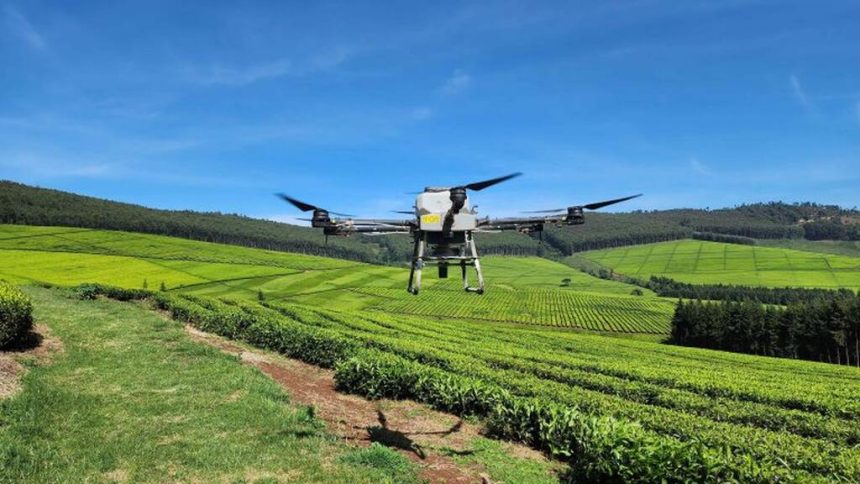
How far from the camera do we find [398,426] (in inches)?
753

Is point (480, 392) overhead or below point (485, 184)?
below

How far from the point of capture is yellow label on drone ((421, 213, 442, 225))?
50.0 ft

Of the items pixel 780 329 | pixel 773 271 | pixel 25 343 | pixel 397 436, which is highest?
pixel 25 343

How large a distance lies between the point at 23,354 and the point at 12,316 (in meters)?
1.70

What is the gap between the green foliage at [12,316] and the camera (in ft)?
71.6

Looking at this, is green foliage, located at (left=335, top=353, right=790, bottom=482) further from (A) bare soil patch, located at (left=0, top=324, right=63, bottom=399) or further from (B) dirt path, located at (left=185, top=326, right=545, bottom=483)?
(A) bare soil patch, located at (left=0, top=324, right=63, bottom=399)

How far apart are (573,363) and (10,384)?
99.1 ft

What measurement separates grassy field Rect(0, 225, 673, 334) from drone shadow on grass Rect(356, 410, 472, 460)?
81.0 m

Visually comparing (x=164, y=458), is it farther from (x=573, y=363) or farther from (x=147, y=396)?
(x=573, y=363)

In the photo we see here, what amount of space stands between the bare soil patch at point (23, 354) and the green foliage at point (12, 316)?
0.52 meters

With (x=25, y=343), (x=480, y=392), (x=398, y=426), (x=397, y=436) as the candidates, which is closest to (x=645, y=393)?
(x=480, y=392)

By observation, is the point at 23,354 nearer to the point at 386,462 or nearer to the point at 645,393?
the point at 386,462

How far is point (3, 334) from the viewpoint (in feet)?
71.2

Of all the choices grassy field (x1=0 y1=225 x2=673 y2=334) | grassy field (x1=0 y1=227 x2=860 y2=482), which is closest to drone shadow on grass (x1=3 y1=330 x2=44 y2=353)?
grassy field (x1=0 y1=227 x2=860 y2=482)
